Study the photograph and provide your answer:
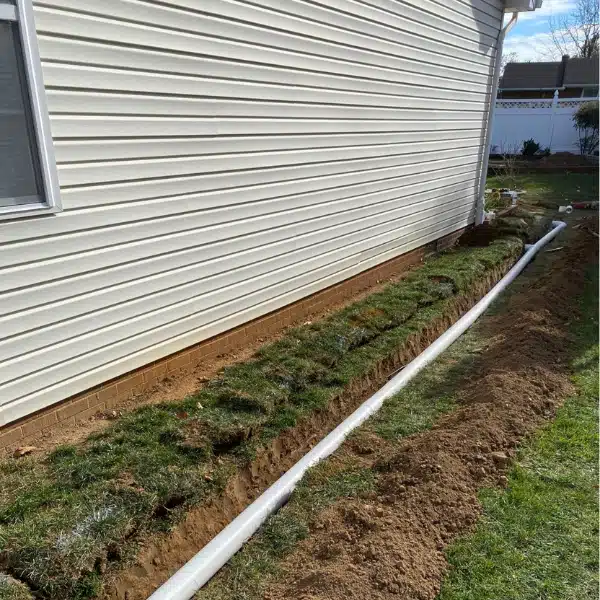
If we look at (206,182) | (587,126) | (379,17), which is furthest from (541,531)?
(587,126)

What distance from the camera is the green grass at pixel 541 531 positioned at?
2.62 meters

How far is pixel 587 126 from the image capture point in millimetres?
23734

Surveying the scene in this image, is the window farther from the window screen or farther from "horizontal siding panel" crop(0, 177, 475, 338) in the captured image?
"horizontal siding panel" crop(0, 177, 475, 338)

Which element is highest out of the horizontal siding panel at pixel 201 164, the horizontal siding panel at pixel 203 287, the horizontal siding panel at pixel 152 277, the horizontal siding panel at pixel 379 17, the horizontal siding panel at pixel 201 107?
the horizontal siding panel at pixel 379 17

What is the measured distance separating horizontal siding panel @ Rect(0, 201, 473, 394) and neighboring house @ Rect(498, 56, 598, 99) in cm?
3289

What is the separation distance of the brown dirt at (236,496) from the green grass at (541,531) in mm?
1282

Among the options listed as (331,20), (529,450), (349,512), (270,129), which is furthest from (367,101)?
(349,512)

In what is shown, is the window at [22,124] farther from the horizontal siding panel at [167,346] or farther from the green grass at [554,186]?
the green grass at [554,186]

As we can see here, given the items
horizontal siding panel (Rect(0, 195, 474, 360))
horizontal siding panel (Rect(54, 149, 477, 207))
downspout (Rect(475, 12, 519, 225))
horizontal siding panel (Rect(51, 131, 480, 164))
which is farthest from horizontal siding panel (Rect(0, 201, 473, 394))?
downspout (Rect(475, 12, 519, 225))

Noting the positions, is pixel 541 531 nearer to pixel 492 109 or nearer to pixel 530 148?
pixel 492 109

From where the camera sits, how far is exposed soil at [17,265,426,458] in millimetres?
3561

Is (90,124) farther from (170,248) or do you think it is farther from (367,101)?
(367,101)

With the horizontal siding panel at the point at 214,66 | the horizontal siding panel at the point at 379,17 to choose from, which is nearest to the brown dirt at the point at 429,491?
the horizontal siding panel at the point at 214,66

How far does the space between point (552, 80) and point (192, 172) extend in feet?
117
